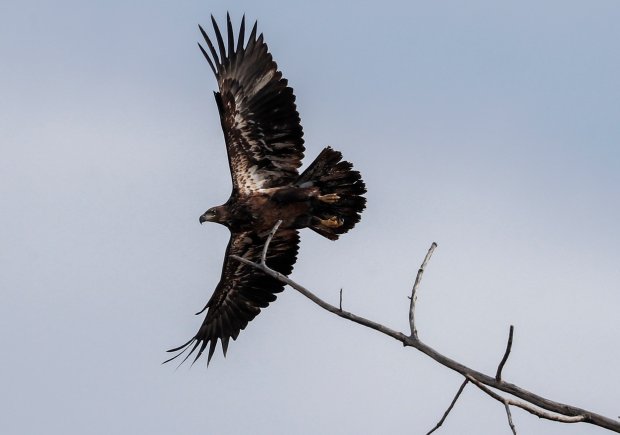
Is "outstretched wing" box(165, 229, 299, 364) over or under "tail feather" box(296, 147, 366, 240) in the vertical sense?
under

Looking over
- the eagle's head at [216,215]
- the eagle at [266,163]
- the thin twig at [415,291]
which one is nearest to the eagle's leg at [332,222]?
the eagle at [266,163]

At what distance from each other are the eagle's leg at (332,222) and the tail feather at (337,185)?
0.02 m

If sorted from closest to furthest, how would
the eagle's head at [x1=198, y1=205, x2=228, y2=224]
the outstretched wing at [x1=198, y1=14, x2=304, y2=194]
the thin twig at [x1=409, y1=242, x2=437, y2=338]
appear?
1. the thin twig at [x1=409, y1=242, x2=437, y2=338]
2. the outstretched wing at [x1=198, y1=14, x2=304, y2=194]
3. the eagle's head at [x1=198, y1=205, x2=228, y2=224]

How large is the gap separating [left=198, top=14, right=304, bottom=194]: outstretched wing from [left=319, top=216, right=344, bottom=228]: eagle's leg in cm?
65

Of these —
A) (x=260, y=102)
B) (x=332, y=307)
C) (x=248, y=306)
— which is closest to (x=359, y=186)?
(x=260, y=102)

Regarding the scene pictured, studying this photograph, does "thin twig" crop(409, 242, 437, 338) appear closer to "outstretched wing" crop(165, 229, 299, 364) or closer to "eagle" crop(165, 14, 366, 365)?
"eagle" crop(165, 14, 366, 365)

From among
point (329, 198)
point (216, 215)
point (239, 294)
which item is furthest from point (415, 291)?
point (239, 294)

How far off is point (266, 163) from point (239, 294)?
2350 mm

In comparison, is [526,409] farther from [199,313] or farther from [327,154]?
[199,313]

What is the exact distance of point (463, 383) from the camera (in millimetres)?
6645

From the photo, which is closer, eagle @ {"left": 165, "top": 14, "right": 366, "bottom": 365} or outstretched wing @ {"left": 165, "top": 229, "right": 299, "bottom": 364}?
eagle @ {"left": 165, "top": 14, "right": 366, "bottom": 365}

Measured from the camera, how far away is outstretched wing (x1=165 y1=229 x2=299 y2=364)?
15.2 meters

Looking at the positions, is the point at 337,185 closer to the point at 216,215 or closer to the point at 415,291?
the point at 216,215

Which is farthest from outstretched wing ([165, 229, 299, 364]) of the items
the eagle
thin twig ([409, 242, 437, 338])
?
thin twig ([409, 242, 437, 338])
